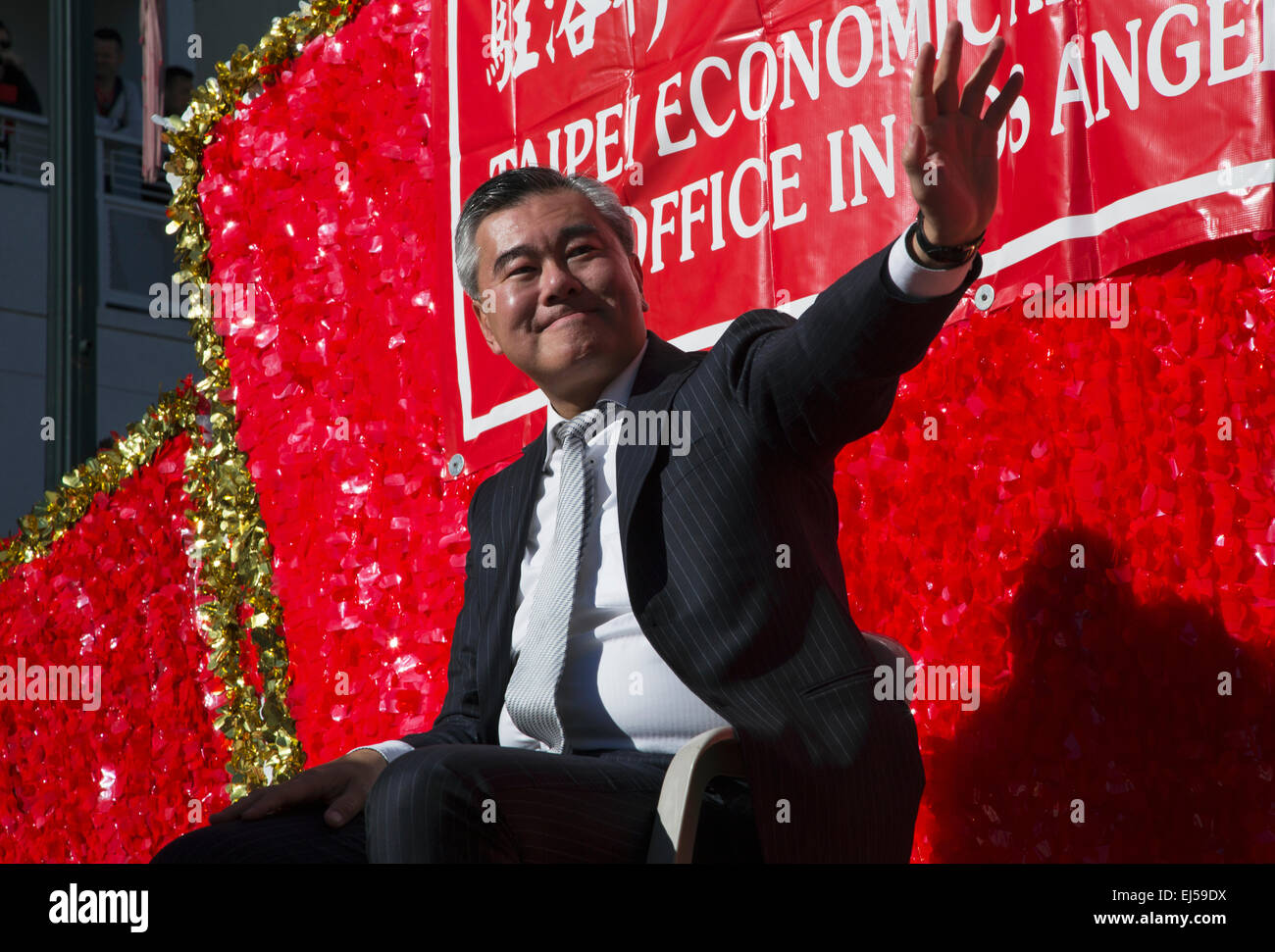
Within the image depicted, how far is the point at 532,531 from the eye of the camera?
81.9 inches

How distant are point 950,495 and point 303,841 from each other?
124 cm

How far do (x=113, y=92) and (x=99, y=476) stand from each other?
24.8 ft

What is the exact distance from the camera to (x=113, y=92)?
11016 mm

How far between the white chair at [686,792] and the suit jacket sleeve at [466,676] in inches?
18.9

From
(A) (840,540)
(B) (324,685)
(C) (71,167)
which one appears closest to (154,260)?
(C) (71,167)

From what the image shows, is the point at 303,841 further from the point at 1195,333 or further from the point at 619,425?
the point at 1195,333

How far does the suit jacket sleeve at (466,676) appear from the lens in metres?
2.02

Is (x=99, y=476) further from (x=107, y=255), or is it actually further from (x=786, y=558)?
(x=107, y=255)
